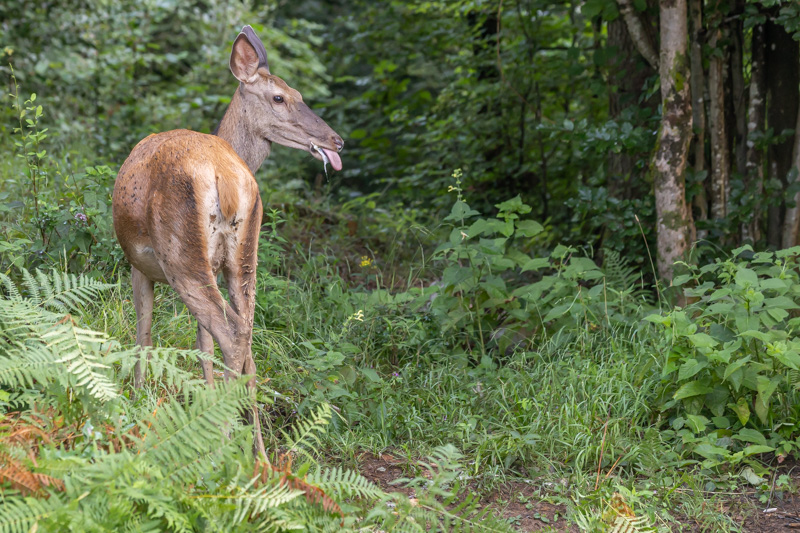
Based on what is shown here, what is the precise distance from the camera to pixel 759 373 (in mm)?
4195

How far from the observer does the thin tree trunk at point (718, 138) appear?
237 inches

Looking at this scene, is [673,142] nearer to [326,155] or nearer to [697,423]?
[697,423]

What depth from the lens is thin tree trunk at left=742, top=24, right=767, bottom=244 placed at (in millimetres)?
6047

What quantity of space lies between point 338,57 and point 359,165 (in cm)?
197

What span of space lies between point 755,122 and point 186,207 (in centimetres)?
454

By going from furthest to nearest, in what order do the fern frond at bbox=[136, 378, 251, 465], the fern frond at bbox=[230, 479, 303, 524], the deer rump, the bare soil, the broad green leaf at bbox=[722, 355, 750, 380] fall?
1. the broad green leaf at bbox=[722, 355, 750, 380]
2. the bare soil
3. the deer rump
4. the fern frond at bbox=[136, 378, 251, 465]
5. the fern frond at bbox=[230, 479, 303, 524]

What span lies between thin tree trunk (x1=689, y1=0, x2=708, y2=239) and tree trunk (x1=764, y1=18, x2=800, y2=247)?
0.50 meters

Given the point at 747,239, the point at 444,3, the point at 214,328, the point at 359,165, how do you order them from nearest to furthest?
the point at 214,328
the point at 747,239
the point at 444,3
the point at 359,165

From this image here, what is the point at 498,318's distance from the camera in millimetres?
5688

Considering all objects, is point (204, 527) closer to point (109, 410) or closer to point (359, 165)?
point (109, 410)

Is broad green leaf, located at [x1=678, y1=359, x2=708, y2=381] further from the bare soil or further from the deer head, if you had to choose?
the deer head

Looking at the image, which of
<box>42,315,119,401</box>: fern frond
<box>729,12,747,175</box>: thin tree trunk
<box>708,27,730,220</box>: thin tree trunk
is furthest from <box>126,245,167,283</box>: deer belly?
<box>729,12,747,175</box>: thin tree trunk

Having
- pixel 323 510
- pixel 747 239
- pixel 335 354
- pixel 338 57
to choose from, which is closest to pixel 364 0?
pixel 338 57

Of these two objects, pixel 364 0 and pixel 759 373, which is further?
pixel 364 0
